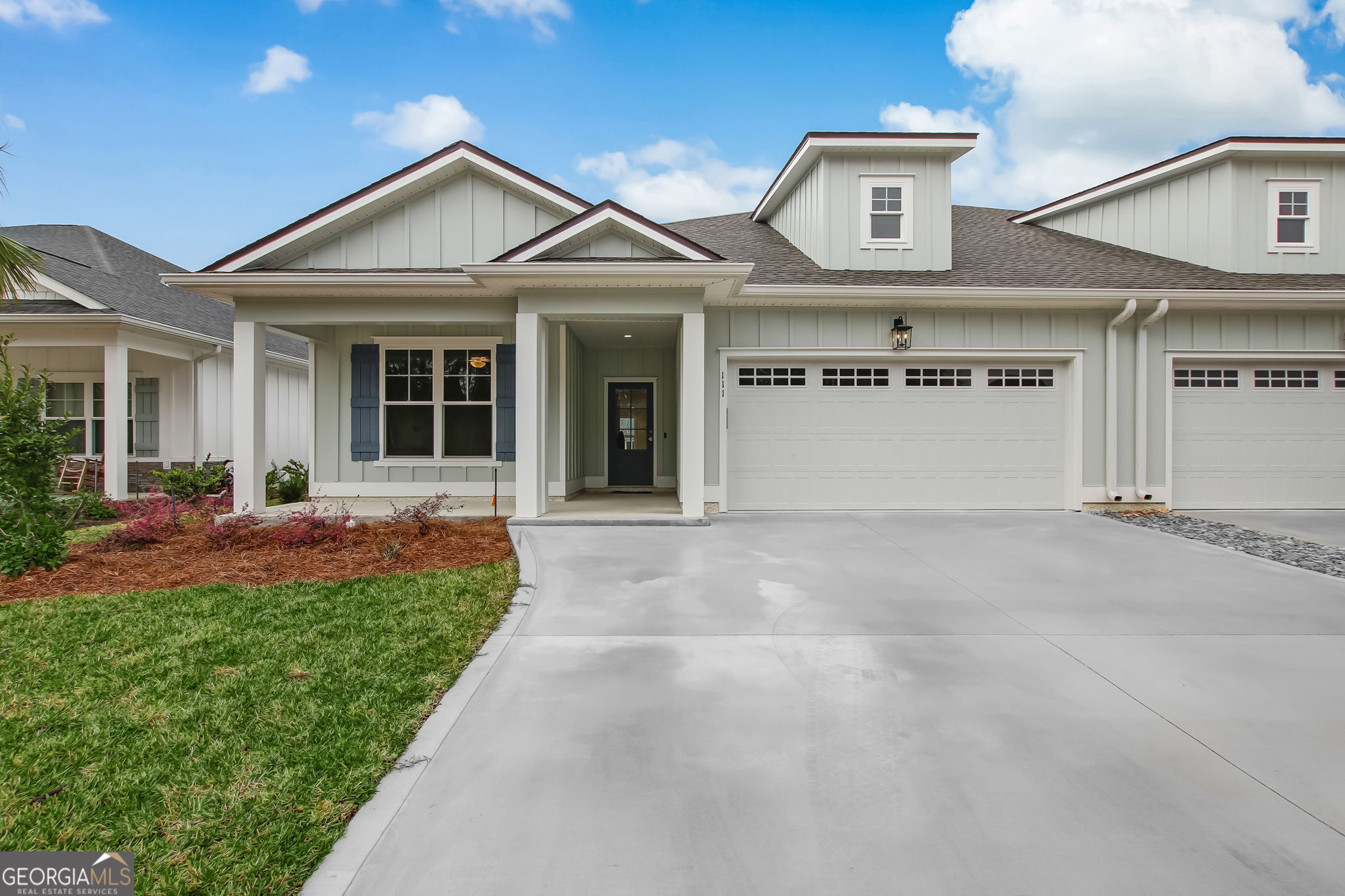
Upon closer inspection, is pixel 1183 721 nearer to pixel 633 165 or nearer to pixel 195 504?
pixel 195 504

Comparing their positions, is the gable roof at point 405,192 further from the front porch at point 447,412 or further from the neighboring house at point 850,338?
the front porch at point 447,412

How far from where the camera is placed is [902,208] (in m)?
10.2

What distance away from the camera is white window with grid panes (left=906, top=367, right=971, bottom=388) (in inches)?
375

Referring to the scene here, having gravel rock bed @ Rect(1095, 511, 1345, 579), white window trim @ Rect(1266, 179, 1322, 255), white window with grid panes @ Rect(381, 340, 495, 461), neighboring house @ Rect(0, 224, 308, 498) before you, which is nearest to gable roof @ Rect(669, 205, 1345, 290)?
white window trim @ Rect(1266, 179, 1322, 255)

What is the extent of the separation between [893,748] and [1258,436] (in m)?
10.5

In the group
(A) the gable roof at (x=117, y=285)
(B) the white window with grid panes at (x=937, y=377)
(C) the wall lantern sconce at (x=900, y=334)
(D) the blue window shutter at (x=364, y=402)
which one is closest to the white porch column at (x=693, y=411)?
(C) the wall lantern sconce at (x=900, y=334)

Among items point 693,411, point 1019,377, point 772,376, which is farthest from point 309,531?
point 1019,377

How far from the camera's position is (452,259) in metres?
9.23

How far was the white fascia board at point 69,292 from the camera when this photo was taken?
10.3 metres

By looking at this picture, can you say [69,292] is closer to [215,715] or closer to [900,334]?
[215,715]

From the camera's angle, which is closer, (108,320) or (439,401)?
(108,320)

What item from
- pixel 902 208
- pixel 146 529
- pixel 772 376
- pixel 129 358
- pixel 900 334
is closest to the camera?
pixel 146 529

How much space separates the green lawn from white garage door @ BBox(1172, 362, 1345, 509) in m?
10.2

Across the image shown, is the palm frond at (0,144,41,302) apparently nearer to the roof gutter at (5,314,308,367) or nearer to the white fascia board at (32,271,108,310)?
the roof gutter at (5,314,308,367)
